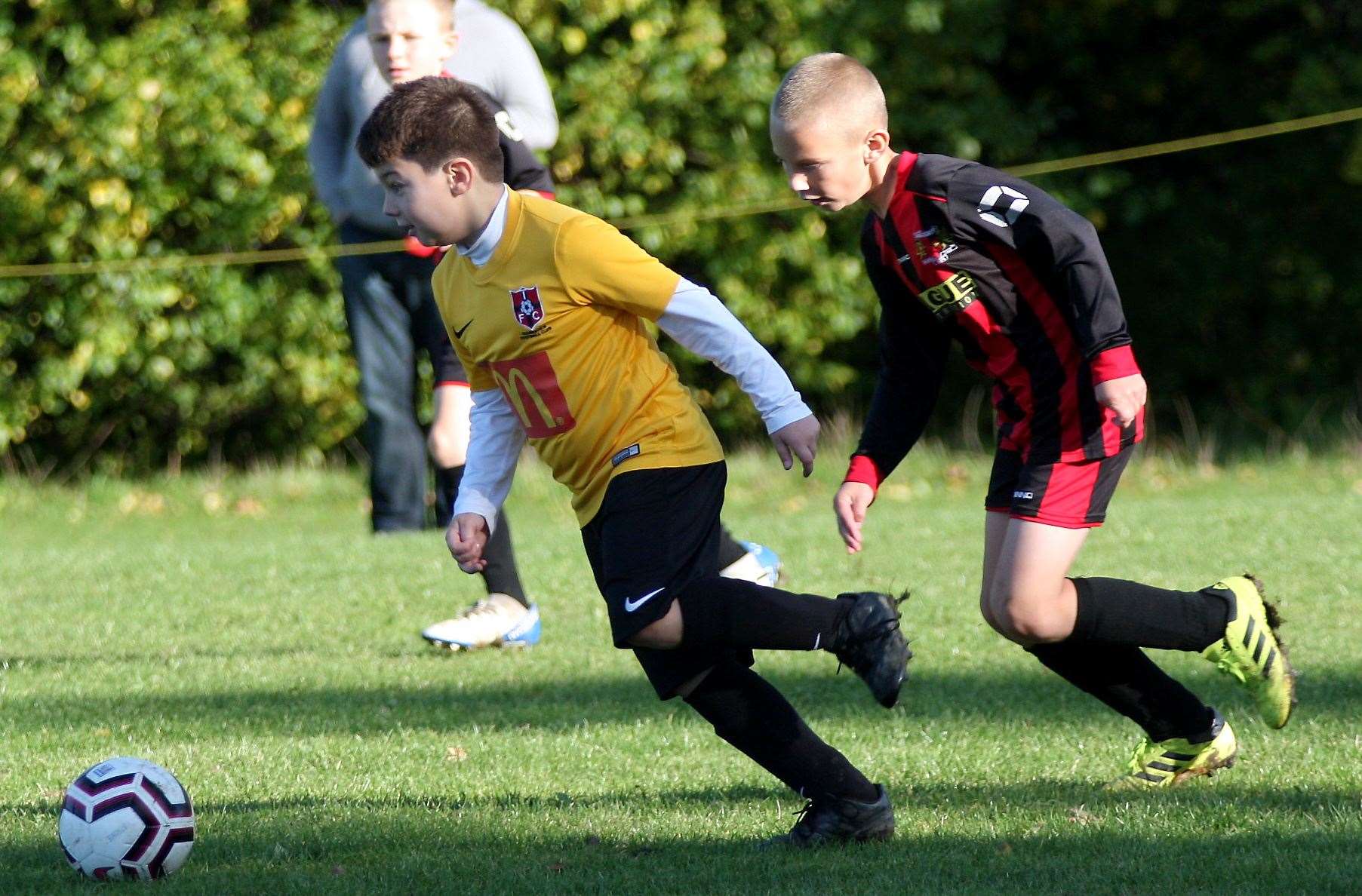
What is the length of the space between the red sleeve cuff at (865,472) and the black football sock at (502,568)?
2.23 m

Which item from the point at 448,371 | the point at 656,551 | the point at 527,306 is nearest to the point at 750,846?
the point at 656,551

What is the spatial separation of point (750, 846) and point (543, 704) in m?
1.75

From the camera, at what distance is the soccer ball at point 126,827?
3400 mm

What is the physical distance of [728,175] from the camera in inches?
514

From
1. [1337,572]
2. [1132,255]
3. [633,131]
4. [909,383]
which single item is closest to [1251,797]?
[909,383]

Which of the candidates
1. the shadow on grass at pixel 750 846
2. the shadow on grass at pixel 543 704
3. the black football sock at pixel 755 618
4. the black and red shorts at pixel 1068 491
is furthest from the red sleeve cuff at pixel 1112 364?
the shadow on grass at pixel 543 704

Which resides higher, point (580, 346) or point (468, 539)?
point (580, 346)

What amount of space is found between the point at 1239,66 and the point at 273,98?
8.16 m

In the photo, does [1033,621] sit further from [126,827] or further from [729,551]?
[729,551]

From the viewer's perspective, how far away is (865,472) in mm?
4078

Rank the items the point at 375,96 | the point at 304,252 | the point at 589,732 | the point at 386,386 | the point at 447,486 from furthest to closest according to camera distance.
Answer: the point at 304,252, the point at 386,386, the point at 375,96, the point at 447,486, the point at 589,732

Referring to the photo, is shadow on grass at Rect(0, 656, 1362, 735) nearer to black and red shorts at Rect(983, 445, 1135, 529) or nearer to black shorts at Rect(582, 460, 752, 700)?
black and red shorts at Rect(983, 445, 1135, 529)

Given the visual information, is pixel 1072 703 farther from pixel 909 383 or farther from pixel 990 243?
pixel 990 243

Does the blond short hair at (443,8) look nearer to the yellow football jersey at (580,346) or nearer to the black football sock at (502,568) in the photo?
the black football sock at (502,568)
